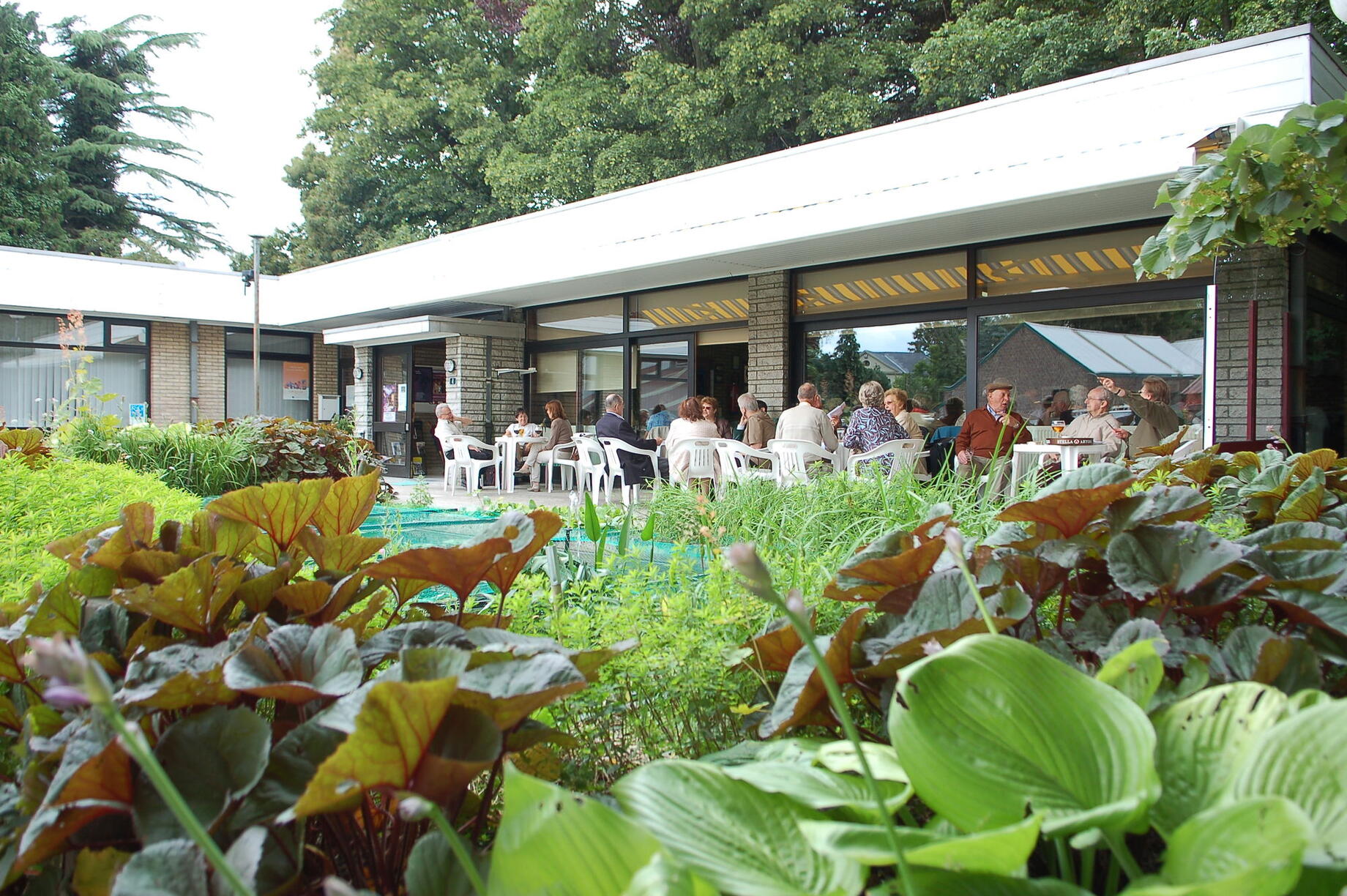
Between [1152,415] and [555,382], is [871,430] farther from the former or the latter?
[555,382]

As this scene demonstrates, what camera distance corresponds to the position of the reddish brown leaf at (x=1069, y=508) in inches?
38.2

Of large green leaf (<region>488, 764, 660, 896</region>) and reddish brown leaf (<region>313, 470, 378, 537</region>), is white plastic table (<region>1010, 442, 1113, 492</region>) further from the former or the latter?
large green leaf (<region>488, 764, 660, 896</region>)

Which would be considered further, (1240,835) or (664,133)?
(664,133)

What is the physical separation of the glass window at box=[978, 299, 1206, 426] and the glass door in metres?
3.82

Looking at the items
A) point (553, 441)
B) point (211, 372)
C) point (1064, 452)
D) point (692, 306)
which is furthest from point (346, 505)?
point (211, 372)

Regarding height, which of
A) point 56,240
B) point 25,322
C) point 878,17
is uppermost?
point 878,17

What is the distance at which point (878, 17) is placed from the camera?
1912 centimetres

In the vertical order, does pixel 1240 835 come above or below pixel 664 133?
below

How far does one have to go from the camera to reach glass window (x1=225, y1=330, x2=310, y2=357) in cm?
1612

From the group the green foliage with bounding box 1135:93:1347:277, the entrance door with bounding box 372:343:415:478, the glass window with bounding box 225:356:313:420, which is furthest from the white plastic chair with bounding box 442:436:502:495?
the green foliage with bounding box 1135:93:1347:277

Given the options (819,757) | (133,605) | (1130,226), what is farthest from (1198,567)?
(1130,226)

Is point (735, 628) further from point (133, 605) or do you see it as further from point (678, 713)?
point (133, 605)

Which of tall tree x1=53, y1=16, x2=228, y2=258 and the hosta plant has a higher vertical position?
tall tree x1=53, y1=16, x2=228, y2=258

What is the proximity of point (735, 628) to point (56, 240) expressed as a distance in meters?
28.5
